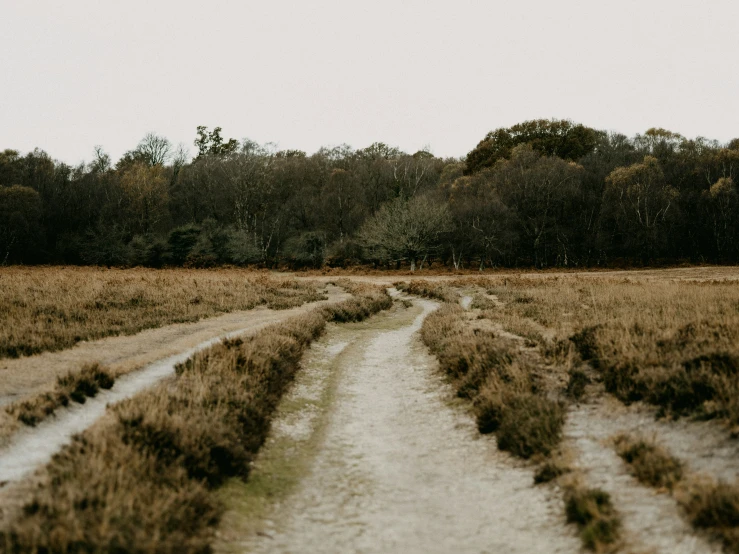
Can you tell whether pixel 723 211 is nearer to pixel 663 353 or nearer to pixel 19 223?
pixel 663 353

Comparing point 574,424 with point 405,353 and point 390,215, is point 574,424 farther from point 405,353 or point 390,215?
point 390,215

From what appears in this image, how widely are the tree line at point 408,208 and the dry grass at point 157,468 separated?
4726 cm

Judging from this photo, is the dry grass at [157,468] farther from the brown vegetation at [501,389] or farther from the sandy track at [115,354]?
the brown vegetation at [501,389]

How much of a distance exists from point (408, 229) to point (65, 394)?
48.5 m

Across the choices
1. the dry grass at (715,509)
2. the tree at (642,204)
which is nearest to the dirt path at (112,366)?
the dry grass at (715,509)

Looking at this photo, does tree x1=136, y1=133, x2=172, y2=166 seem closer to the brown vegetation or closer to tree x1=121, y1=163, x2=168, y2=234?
tree x1=121, y1=163, x2=168, y2=234

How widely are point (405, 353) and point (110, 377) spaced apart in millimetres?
8959

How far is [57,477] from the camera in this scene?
6.05 m

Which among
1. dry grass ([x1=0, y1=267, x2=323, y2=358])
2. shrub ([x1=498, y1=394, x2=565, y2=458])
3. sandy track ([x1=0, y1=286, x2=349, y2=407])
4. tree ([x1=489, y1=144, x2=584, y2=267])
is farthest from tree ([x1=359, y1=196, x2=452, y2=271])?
shrub ([x1=498, y1=394, x2=565, y2=458])

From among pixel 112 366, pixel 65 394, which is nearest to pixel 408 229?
pixel 112 366

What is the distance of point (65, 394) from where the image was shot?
31.2 ft

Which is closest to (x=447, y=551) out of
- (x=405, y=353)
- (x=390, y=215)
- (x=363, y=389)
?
(x=363, y=389)

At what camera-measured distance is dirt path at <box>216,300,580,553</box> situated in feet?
19.7

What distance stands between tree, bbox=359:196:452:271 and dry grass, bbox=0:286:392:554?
4572 centimetres
